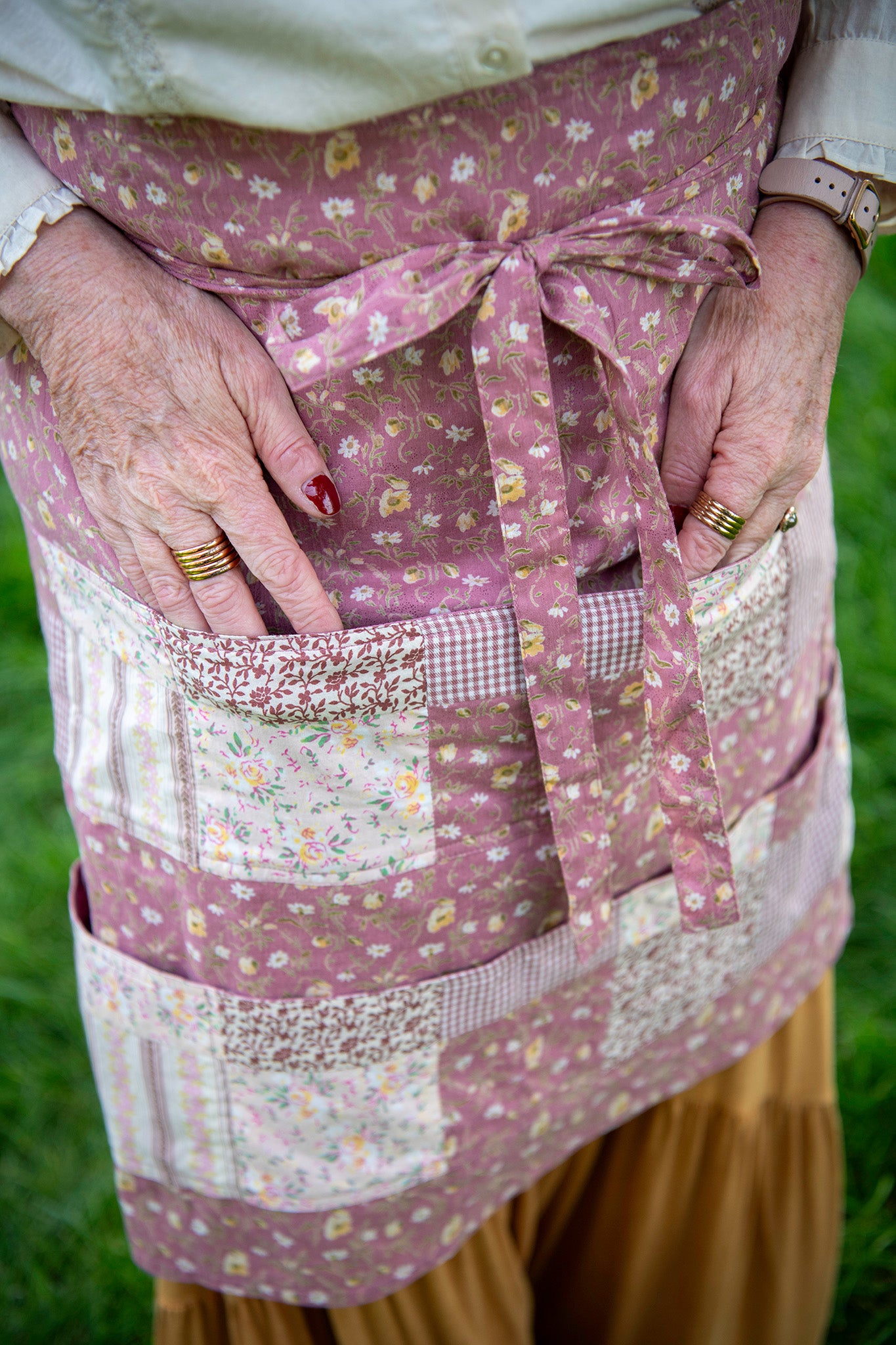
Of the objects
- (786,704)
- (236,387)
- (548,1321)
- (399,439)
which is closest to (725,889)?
(786,704)

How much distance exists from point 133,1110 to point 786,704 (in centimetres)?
77

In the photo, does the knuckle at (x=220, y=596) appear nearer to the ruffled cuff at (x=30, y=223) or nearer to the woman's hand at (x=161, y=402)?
the woman's hand at (x=161, y=402)

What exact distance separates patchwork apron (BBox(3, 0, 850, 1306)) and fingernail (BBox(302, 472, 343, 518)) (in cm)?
2

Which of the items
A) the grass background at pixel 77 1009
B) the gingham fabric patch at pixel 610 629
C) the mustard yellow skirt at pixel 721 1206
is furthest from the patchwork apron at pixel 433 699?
the grass background at pixel 77 1009

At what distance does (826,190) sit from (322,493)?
47 cm

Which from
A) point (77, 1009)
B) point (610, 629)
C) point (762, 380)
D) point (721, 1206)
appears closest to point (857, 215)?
point (762, 380)

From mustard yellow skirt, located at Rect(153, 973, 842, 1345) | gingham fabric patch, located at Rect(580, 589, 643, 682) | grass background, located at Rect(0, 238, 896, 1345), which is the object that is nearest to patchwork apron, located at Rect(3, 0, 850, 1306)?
gingham fabric patch, located at Rect(580, 589, 643, 682)

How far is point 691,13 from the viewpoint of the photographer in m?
0.71

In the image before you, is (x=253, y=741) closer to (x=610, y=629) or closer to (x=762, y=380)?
(x=610, y=629)

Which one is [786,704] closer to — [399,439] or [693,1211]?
[399,439]

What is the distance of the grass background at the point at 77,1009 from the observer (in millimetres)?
1500

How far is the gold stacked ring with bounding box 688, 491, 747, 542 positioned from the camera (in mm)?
849

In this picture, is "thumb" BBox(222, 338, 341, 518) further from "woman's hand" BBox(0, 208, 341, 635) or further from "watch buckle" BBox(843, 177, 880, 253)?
"watch buckle" BBox(843, 177, 880, 253)

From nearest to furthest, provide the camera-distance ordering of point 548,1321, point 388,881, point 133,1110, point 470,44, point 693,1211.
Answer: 1. point 470,44
2. point 388,881
3. point 133,1110
4. point 693,1211
5. point 548,1321
